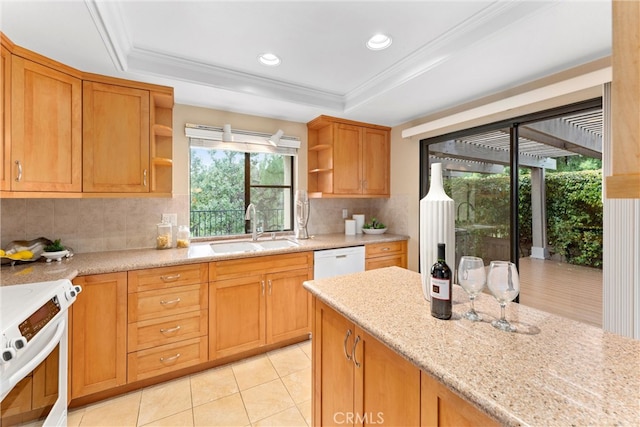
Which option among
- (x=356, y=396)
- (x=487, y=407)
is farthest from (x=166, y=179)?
(x=487, y=407)

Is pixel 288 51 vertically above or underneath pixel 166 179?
above

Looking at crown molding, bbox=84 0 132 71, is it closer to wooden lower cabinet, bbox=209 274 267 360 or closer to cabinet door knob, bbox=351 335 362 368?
wooden lower cabinet, bbox=209 274 267 360

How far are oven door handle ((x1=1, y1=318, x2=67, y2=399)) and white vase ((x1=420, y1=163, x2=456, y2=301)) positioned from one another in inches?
64.4

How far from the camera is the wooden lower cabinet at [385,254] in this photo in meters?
3.02

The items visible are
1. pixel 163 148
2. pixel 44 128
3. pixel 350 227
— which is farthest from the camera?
pixel 350 227

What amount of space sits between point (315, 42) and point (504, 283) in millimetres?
1838

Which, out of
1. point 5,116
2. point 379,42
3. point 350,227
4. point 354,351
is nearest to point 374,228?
point 350,227

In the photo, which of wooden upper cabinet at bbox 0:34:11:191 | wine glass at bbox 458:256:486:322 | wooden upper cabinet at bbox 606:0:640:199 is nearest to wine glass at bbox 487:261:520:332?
wine glass at bbox 458:256:486:322

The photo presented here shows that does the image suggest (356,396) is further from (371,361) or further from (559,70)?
(559,70)

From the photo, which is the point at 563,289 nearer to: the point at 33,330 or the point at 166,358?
the point at 166,358

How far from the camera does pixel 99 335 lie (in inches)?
72.2

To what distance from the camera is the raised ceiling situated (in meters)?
1.48

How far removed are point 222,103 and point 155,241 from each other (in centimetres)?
145

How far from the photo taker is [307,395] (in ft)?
6.44
